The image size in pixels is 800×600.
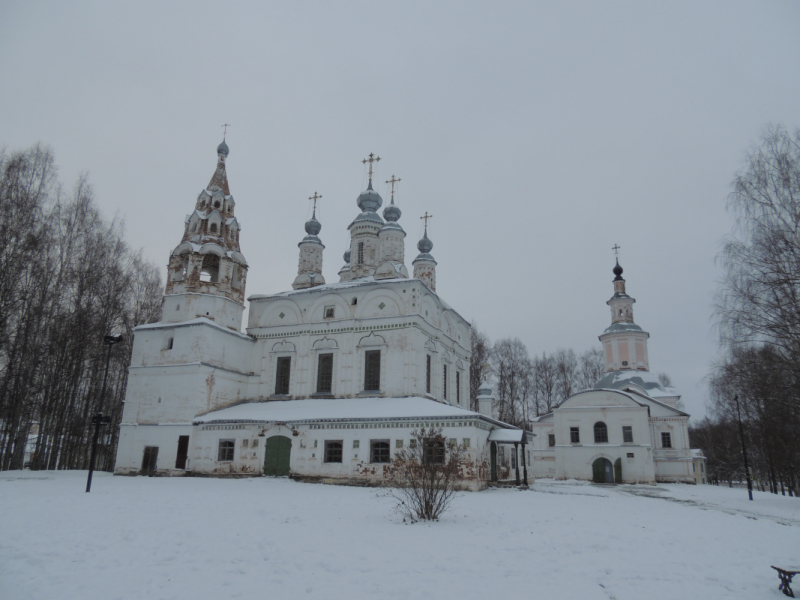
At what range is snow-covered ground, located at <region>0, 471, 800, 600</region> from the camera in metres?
5.32

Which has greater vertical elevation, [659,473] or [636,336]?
[636,336]

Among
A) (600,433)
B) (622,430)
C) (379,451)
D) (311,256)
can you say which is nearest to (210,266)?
(311,256)

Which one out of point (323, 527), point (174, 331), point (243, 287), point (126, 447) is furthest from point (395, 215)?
point (323, 527)

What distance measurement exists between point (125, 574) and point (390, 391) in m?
15.5

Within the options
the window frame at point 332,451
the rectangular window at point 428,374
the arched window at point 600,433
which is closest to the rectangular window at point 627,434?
the arched window at point 600,433

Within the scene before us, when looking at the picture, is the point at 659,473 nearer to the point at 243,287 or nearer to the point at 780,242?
the point at 780,242

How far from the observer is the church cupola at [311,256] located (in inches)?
Result: 1070

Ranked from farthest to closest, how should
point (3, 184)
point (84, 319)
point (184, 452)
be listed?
point (84, 319) → point (184, 452) → point (3, 184)

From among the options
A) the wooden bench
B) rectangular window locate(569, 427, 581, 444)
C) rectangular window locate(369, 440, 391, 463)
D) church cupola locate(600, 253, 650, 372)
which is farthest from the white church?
the wooden bench

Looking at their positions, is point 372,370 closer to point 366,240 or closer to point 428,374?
point 428,374

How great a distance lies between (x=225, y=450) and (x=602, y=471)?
1917 cm

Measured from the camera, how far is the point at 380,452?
718 inches

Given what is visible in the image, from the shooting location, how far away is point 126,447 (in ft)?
66.9

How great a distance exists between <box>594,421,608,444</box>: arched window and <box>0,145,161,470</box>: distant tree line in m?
24.4
